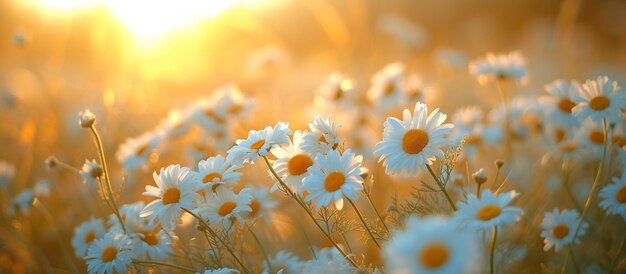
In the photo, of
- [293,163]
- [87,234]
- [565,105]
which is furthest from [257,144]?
[565,105]

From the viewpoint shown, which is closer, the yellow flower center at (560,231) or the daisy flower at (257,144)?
the daisy flower at (257,144)

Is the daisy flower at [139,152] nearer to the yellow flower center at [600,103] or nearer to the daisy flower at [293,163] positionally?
→ the daisy flower at [293,163]

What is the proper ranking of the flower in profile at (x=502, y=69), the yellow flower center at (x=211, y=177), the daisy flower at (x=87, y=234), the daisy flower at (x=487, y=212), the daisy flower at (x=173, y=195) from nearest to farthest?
the daisy flower at (x=487, y=212)
the daisy flower at (x=173, y=195)
the yellow flower center at (x=211, y=177)
the daisy flower at (x=87, y=234)
the flower in profile at (x=502, y=69)

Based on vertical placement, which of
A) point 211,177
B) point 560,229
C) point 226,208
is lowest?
point 560,229

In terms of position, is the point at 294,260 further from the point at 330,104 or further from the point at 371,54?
the point at 371,54

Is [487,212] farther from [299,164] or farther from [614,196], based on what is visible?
[614,196]

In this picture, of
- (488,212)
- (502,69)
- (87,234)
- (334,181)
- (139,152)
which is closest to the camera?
(488,212)

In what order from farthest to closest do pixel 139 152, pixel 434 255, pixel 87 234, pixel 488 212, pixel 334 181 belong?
1. pixel 139 152
2. pixel 87 234
3. pixel 334 181
4. pixel 488 212
5. pixel 434 255

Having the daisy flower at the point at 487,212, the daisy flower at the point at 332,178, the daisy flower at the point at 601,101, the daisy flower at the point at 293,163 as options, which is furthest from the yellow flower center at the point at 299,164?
the daisy flower at the point at 601,101
